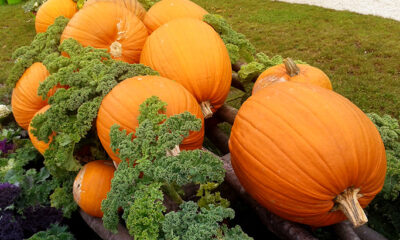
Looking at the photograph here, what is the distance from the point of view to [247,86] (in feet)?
9.05

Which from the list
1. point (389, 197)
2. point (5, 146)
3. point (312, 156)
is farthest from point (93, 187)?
point (389, 197)

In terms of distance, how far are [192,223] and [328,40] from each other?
5.43 metres

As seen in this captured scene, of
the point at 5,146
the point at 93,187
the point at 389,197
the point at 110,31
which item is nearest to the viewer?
the point at 389,197

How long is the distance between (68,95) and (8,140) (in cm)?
153

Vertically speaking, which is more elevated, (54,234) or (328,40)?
(328,40)

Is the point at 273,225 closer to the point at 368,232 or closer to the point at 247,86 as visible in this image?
the point at 368,232

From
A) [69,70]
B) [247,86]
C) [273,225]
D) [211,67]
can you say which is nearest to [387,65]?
[247,86]

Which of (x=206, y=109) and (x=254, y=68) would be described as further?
(x=254, y=68)

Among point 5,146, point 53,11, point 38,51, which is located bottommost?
point 5,146

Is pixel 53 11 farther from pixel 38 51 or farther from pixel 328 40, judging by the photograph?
pixel 328 40

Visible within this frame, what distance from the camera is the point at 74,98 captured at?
1.85 metres

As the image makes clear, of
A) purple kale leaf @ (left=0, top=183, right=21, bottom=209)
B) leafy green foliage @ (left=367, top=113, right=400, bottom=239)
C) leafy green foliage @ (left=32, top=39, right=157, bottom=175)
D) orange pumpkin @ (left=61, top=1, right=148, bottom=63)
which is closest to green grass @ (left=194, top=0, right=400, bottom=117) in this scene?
leafy green foliage @ (left=367, top=113, right=400, bottom=239)

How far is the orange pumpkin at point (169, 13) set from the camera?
2.69 m

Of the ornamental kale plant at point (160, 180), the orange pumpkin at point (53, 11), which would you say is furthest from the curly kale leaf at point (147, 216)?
the orange pumpkin at point (53, 11)
